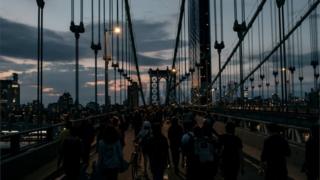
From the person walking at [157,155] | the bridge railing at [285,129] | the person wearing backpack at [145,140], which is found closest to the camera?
the person walking at [157,155]

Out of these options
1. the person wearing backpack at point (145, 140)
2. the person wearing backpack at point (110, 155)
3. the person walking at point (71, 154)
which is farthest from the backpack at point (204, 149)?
the person walking at point (71, 154)

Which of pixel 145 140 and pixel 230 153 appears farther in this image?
pixel 145 140

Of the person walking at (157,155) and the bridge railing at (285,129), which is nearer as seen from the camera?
the person walking at (157,155)

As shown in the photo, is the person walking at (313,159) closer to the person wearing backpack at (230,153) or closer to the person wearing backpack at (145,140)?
the person wearing backpack at (230,153)

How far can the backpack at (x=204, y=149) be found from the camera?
9117mm

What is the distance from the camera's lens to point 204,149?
9.16 metres

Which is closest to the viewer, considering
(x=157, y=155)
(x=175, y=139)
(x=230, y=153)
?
(x=230, y=153)

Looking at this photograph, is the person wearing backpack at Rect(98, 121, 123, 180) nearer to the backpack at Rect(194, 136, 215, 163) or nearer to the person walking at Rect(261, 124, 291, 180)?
the backpack at Rect(194, 136, 215, 163)

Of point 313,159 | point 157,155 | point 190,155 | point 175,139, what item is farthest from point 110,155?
point 175,139

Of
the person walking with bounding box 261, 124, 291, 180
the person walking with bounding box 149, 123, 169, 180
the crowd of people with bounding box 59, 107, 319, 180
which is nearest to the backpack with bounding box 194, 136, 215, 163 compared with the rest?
the crowd of people with bounding box 59, 107, 319, 180

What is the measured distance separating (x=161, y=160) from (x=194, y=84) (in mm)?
72710

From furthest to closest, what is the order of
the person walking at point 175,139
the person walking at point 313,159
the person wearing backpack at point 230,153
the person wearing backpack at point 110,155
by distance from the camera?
the person walking at point 175,139 → the person wearing backpack at point 230,153 → the person wearing backpack at point 110,155 → the person walking at point 313,159

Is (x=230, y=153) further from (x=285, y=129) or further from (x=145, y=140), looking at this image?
Result: (x=285, y=129)

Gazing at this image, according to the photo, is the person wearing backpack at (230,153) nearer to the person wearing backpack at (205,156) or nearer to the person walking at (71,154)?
the person wearing backpack at (205,156)
